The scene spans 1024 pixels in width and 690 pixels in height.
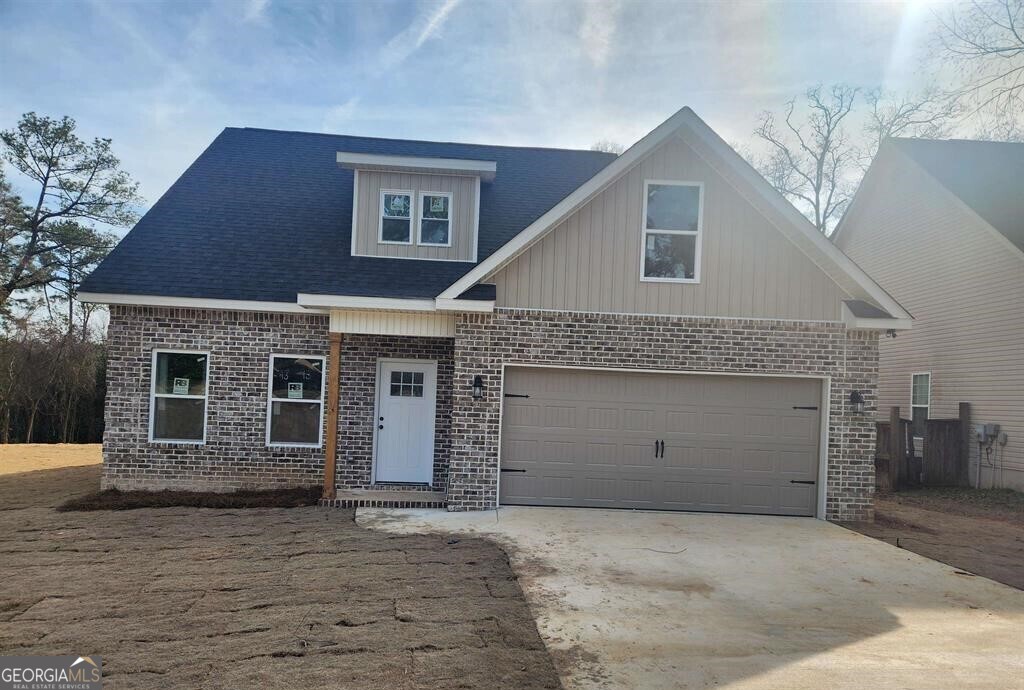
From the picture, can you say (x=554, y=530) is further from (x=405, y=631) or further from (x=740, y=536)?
(x=405, y=631)

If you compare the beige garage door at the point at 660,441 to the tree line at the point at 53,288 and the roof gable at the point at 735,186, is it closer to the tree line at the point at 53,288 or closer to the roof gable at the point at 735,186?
the roof gable at the point at 735,186

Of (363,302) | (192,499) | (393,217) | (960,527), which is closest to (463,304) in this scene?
(363,302)

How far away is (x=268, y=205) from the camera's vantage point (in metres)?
13.1

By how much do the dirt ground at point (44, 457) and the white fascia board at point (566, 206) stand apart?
10.8 metres

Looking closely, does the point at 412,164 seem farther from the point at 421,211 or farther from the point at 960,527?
the point at 960,527

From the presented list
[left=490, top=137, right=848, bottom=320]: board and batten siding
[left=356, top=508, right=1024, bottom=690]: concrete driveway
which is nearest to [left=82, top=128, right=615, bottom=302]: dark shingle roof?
[left=490, top=137, right=848, bottom=320]: board and batten siding

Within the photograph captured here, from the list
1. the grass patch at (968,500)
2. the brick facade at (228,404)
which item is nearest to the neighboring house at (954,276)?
the grass patch at (968,500)

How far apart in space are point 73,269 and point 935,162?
1126 inches

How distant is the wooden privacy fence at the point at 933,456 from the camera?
1410 centimetres

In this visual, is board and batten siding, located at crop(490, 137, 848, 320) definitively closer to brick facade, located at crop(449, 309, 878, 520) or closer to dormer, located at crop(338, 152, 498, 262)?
brick facade, located at crop(449, 309, 878, 520)

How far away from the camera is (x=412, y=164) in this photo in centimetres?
1203

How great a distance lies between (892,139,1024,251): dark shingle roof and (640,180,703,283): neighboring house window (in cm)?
769

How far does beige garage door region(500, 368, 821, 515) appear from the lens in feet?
33.8

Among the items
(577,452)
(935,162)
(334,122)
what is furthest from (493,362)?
(935,162)
